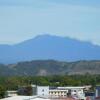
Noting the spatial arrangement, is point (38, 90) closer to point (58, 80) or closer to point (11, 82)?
point (11, 82)

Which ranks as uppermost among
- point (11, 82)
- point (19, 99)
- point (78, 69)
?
point (78, 69)

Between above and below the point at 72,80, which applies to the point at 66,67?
above

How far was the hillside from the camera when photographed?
177m

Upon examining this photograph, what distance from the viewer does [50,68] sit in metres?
190

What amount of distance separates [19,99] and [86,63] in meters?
146

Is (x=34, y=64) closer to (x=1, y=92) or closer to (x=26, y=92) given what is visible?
(x=26, y=92)

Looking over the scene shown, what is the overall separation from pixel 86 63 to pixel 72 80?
266 ft

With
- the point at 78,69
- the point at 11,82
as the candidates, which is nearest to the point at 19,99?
the point at 11,82

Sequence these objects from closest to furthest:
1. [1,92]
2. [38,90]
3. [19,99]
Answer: [19,99] → [1,92] → [38,90]

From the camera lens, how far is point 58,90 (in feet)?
262

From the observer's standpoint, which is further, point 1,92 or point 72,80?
point 72,80

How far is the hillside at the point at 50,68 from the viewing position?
177 meters

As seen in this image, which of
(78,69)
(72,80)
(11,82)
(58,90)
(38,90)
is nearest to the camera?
(38,90)

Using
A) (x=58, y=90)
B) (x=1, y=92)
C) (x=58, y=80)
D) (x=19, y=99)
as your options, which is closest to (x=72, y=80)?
(x=58, y=80)
